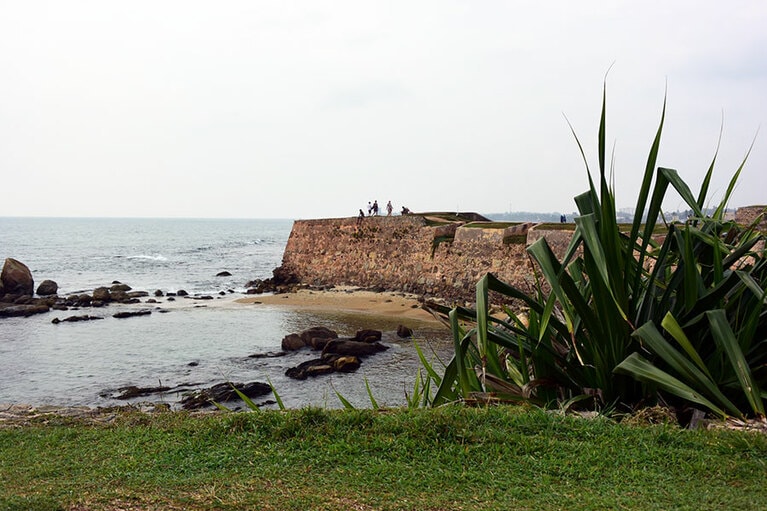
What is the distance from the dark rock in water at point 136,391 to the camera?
14505 mm

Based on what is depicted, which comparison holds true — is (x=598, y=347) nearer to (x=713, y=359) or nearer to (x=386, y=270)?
(x=713, y=359)

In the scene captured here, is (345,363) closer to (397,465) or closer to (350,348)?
(350,348)

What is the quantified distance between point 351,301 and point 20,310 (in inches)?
573

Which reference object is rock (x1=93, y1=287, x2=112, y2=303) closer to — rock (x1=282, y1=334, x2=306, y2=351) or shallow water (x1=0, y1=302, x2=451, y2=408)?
shallow water (x1=0, y1=302, x2=451, y2=408)

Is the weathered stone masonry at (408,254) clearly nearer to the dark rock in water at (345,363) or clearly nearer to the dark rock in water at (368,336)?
the dark rock in water at (368,336)

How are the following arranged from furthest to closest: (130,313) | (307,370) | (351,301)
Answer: (351,301) → (130,313) → (307,370)

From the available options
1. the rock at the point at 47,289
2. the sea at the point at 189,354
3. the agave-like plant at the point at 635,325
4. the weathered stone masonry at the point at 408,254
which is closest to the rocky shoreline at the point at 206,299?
the rock at the point at 47,289

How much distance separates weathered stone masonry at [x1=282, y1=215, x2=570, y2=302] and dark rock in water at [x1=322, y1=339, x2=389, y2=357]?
384 inches

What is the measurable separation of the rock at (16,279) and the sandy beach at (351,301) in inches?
459

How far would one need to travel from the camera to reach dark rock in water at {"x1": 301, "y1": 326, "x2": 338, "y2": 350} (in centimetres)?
1969

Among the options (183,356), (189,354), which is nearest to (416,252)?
(189,354)

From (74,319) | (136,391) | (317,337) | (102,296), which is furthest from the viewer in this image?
(102,296)

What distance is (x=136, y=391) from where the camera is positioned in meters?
14.8

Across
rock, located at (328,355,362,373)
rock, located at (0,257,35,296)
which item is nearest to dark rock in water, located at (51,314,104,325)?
rock, located at (0,257,35,296)
